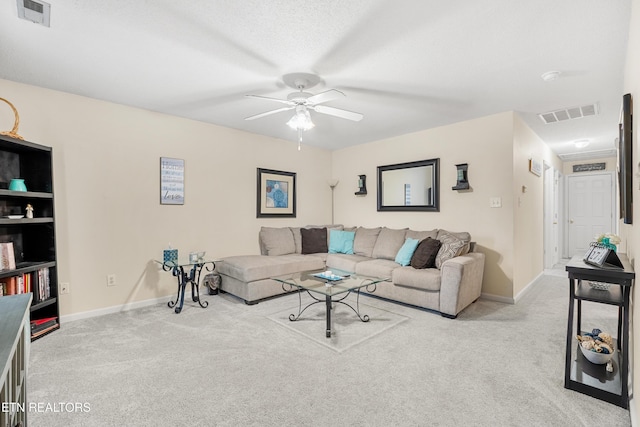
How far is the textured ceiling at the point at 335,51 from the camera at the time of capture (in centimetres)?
188

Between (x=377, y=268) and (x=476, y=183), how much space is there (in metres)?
1.72

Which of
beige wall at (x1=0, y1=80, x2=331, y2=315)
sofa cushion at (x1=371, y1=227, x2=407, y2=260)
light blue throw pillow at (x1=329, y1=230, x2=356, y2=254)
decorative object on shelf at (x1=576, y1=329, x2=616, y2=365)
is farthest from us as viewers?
light blue throw pillow at (x1=329, y1=230, x2=356, y2=254)

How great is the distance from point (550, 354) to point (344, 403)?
175cm

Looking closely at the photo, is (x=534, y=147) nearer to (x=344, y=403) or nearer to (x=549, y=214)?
(x=549, y=214)

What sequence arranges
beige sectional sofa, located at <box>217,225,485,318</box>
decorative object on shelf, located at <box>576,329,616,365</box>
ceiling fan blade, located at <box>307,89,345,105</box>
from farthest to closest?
beige sectional sofa, located at <box>217,225,485,318</box>, ceiling fan blade, located at <box>307,89,345,105</box>, decorative object on shelf, located at <box>576,329,616,365</box>

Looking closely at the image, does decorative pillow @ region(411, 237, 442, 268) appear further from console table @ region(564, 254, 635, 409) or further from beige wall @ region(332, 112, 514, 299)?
console table @ region(564, 254, 635, 409)

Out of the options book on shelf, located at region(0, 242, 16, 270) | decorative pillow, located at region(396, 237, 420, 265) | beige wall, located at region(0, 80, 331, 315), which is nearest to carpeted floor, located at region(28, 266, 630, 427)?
beige wall, located at region(0, 80, 331, 315)

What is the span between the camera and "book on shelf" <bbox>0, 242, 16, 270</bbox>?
260 centimetres

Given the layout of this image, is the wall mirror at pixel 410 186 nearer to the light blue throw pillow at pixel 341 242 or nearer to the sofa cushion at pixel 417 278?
the light blue throw pillow at pixel 341 242

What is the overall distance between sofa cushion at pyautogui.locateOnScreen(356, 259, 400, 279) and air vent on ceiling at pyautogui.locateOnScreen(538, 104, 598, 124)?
102 inches

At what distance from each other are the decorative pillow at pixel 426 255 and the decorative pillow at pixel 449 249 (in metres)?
0.06

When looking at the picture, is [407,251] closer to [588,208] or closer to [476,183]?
[476,183]

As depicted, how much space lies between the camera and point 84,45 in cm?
225

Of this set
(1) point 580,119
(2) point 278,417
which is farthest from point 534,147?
(2) point 278,417
